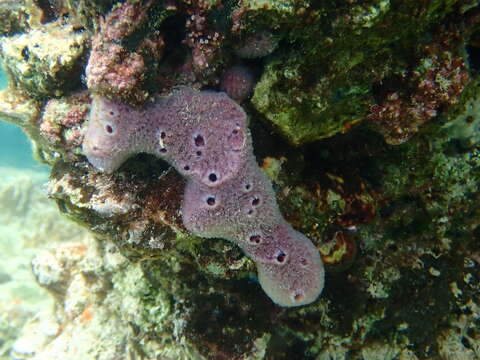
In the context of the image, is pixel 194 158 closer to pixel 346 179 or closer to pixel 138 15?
pixel 138 15

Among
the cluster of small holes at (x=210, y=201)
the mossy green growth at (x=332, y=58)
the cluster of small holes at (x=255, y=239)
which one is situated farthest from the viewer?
the cluster of small holes at (x=255, y=239)

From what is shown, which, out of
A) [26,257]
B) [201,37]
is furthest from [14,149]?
[201,37]

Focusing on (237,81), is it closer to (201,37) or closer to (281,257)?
(201,37)

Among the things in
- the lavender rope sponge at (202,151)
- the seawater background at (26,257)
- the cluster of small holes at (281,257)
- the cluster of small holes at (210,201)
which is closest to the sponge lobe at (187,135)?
the lavender rope sponge at (202,151)

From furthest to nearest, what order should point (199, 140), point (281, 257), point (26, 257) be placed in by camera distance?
point (26, 257) → point (281, 257) → point (199, 140)

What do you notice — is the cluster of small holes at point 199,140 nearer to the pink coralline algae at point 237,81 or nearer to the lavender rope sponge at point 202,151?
the lavender rope sponge at point 202,151

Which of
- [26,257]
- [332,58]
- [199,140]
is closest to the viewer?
[332,58]
